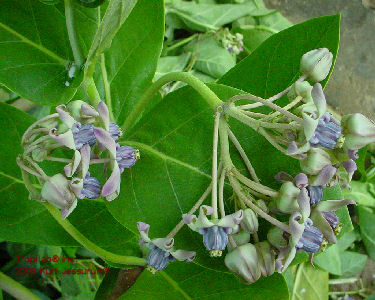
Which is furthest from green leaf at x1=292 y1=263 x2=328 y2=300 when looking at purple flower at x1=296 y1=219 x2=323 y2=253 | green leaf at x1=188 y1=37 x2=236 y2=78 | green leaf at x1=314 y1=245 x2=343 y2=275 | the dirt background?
purple flower at x1=296 y1=219 x2=323 y2=253

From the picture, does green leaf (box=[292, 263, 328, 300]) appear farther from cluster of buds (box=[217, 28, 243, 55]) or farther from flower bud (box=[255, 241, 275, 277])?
flower bud (box=[255, 241, 275, 277])

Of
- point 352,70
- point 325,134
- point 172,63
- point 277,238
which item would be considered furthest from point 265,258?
point 352,70

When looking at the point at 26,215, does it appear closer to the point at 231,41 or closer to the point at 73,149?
the point at 73,149

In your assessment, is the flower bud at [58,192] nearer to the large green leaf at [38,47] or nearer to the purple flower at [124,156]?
the purple flower at [124,156]

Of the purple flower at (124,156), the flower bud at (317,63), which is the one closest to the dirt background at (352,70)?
the flower bud at (317,63)

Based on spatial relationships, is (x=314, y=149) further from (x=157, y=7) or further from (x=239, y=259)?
(x=157, y=7)

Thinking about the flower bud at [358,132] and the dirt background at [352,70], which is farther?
the dirt background at [352,70]

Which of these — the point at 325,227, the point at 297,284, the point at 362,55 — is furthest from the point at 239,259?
the point at 362,55
